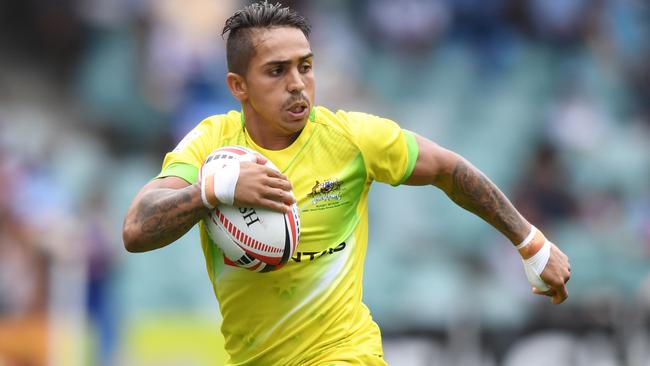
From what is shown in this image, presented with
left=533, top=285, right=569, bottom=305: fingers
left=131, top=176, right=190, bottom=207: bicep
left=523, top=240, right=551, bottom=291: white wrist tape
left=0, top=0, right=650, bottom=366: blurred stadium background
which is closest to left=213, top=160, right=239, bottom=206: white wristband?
left=131, top=176, right=190, bottom=207: bicep

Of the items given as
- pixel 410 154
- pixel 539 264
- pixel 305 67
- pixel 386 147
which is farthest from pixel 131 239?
pixel 539 264

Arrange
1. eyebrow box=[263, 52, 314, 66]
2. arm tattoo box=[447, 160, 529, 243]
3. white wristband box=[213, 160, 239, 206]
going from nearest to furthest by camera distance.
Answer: white wristband box=[213, 160, 239, 206]
eyebrow box=[263, 52, 314, 66]
arm tattoo box=[447, 160, 529, 243]

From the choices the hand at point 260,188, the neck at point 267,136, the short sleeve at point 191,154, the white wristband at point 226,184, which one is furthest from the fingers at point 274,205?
the neck at point 267,136

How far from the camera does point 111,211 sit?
500 inches

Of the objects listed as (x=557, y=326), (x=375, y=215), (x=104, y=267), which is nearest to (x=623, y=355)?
(x=557, y=326)

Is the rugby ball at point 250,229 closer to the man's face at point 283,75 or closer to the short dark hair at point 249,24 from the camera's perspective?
the man's face at point 283,75

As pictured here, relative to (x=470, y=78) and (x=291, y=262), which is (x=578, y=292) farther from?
(x=291, y=262)

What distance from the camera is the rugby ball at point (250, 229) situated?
515cm

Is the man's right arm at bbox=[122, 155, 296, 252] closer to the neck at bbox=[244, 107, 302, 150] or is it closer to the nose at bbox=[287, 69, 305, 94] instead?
the nose at bbox=[287, 69, 305, 94]

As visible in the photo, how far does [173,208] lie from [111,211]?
25.3ft

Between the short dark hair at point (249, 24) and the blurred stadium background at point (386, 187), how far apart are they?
517 cm

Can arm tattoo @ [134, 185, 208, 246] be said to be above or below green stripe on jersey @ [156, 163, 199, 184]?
below

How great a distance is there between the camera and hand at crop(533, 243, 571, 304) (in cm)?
587

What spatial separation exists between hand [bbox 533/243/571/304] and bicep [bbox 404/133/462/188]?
2.18ft
